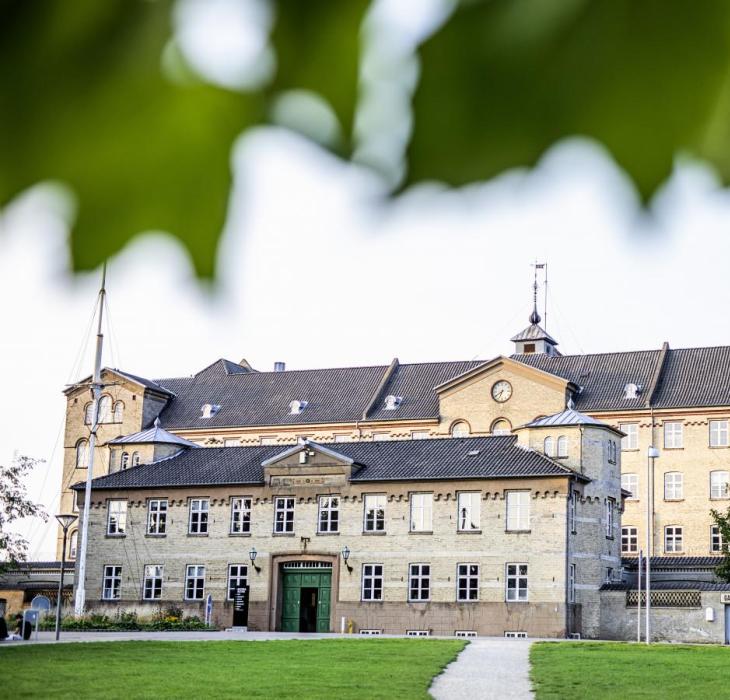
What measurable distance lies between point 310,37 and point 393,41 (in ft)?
0.38

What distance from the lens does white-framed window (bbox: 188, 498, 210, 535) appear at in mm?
53469

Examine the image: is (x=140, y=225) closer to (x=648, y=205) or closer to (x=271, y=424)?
(x=648, y=205)

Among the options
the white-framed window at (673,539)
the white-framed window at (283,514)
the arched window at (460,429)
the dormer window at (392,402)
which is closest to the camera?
the white-framed window at (283,514)

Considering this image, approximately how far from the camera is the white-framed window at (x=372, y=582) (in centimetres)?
4944

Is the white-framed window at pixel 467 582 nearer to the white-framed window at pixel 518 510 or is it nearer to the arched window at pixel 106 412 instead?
the white-framed window at pixel 518 510

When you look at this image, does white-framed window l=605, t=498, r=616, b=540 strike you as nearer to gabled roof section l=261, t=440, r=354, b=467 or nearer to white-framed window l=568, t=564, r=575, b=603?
white-framed window l=568, t=564, r=575, b=603

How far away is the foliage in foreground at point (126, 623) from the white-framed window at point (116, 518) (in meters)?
4.88

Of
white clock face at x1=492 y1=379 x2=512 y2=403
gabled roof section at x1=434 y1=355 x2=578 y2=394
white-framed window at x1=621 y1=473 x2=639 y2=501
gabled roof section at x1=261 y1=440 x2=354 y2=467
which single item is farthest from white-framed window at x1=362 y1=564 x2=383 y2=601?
white-framed window at x1=621 y1=473 x2=639 y2=501

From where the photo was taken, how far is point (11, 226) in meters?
1.55

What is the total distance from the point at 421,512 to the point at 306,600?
22.1 ft

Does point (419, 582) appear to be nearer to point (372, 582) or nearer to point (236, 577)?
point (372, 582)

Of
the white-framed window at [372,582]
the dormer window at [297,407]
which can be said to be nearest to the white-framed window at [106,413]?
the dormer window at [297,407]

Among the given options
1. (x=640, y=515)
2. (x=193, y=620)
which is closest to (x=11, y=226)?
(x=193, y=620)

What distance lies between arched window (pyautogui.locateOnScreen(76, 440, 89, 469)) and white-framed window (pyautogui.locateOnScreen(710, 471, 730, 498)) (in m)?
40.3
